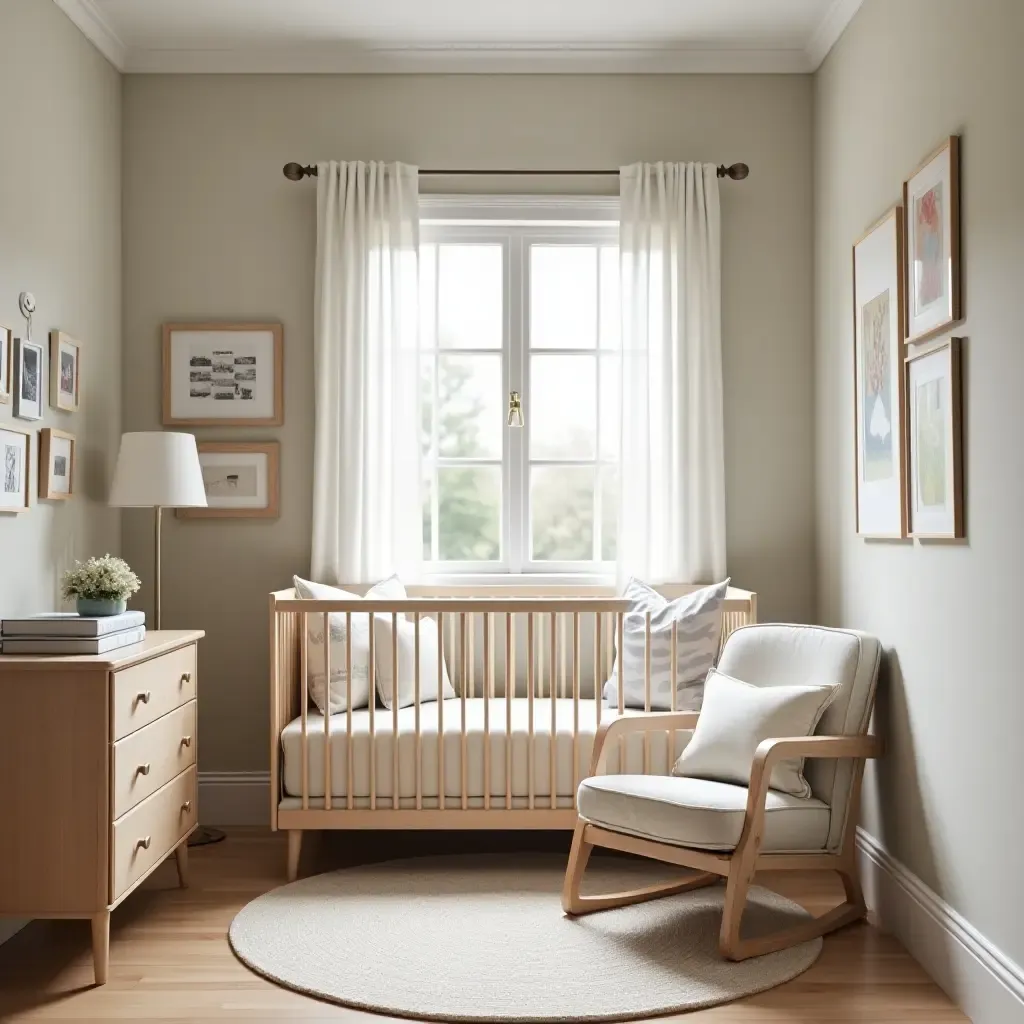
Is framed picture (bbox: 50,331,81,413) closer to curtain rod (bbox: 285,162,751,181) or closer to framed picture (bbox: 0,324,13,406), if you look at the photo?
framed picture (bbox: 0,324,13,406)

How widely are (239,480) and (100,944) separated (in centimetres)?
181

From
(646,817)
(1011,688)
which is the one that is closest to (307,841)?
(646,817)

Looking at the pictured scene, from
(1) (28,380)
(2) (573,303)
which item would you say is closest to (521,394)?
(2) (573,303)

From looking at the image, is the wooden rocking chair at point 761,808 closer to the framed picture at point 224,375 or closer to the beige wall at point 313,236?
the beige wall at point 313,236

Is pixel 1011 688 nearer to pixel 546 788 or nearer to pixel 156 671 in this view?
pixel 546 788

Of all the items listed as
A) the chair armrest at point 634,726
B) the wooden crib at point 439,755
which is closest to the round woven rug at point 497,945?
the wooden crib at point 439,755

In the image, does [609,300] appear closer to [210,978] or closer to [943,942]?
[943,942]

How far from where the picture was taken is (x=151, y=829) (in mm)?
2885

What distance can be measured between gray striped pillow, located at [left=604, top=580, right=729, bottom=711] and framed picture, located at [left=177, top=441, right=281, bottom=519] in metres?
1.38

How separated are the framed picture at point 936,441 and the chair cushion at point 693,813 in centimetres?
77

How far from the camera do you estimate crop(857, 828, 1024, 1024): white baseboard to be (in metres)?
2.29

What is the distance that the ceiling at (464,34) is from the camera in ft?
12.0

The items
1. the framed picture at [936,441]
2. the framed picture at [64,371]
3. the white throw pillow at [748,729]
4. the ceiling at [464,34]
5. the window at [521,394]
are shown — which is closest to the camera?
the framed picture at [936,441]

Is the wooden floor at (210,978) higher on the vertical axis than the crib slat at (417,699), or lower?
lower
